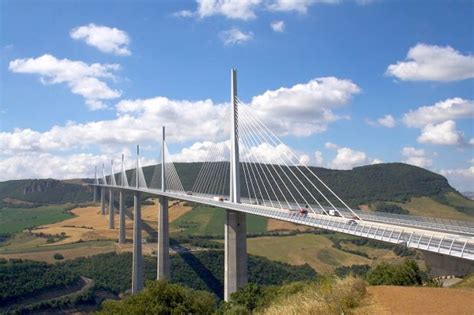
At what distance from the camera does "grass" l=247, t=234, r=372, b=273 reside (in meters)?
70.6

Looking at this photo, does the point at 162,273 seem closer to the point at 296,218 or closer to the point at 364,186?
the point at 296,218

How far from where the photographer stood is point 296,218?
26.8 m

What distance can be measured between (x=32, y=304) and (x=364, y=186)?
89072 mm

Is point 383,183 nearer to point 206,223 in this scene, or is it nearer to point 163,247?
point 206,223

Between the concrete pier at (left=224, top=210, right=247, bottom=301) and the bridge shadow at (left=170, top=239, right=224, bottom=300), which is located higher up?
the concrete pier at (left=224, top=210, right=247, bottom=301)

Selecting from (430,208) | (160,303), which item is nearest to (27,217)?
(430,208)

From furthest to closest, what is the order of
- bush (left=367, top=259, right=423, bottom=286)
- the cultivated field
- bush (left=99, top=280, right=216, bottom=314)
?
bush (left=99, top=280, right=216, bottom=314) < bush (left=367, top=259, right=423, bottom=286) < the cultivated field

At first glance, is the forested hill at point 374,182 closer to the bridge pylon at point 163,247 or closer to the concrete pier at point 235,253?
the bridge pylon at point 163,247

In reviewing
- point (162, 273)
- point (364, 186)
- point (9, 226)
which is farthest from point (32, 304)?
point (364, 186)

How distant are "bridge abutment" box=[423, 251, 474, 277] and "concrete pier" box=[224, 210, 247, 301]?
60.4 ft

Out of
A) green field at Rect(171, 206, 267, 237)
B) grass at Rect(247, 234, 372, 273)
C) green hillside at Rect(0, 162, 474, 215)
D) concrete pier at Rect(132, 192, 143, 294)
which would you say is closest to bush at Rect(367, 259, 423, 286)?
concrete pier at Rect(132, 192, 143, 294)

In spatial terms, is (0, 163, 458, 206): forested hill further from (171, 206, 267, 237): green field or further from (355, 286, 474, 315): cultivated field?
(355, 286, 474, 315): cultivated field

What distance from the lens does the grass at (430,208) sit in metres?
94.9

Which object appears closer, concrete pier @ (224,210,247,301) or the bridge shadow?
concrete pier @ (224,210,247,301)
